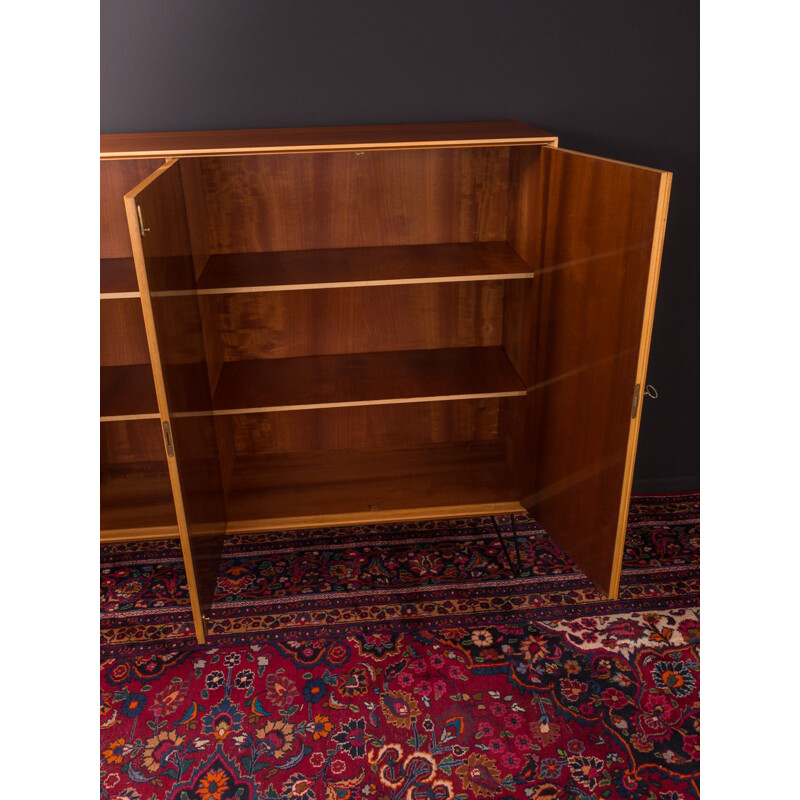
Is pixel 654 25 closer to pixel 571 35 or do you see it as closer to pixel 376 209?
pixel 571 35

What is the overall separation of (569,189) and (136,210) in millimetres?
1116

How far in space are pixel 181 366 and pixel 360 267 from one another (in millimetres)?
644

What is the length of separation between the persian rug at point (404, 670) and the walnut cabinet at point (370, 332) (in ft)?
0.81

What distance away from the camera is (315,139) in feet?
6.66

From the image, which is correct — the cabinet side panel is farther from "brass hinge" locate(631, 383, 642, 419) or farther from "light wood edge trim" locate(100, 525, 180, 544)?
"light wood edge trim" locate(100, 525, 180, 544)

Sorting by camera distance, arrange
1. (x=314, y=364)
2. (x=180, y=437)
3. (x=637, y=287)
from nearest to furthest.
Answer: (x=637, y=287), (x=180, y=437), (x=314, y=364)

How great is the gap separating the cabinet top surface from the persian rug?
4.61ft

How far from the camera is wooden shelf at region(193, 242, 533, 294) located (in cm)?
211

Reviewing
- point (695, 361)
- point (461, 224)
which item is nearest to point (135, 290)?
point (461, 224)

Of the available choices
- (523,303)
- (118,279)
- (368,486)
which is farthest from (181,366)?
(523,303)

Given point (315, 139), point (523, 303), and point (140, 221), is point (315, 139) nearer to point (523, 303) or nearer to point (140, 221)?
point (140, 221)

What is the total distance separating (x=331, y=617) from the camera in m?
2.34

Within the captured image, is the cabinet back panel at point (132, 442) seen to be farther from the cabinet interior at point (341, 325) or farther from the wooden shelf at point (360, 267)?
the wooden shelf at point (360, 267)

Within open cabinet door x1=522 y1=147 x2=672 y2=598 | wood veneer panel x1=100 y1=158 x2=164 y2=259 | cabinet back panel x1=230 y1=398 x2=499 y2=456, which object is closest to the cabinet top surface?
wood veneer panel x1=100 y1=158 x2=164 y2=259
